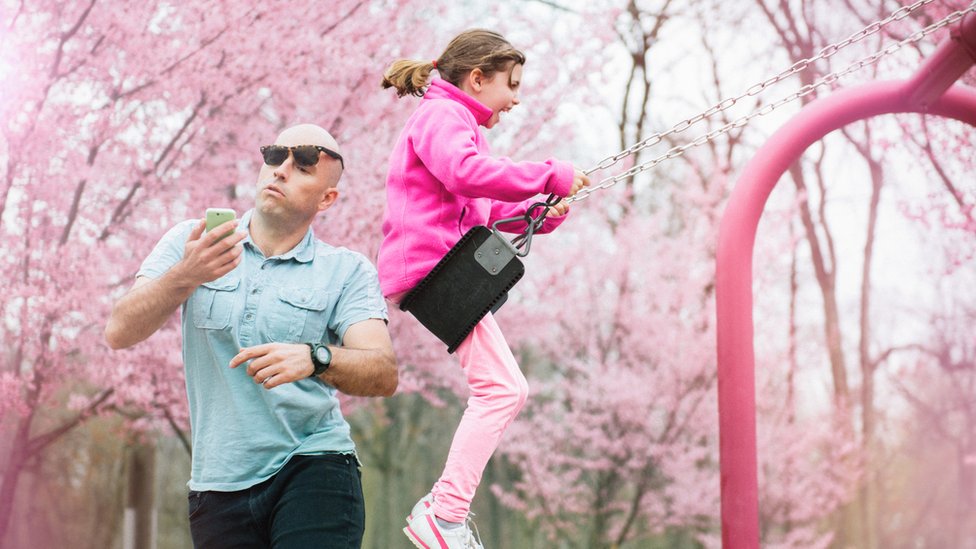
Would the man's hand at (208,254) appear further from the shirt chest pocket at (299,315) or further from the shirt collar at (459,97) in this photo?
the shirt collar at (459,97)

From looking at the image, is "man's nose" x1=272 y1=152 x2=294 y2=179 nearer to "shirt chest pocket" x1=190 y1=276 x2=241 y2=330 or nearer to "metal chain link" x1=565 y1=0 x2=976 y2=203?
"shirt chest pocket" x1=190 y1=276 x2=241 y2=330

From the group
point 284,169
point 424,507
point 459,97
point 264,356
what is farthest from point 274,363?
point 459,97

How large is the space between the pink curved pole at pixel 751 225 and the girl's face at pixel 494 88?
1.27 metres

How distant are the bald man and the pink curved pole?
63.0 inches

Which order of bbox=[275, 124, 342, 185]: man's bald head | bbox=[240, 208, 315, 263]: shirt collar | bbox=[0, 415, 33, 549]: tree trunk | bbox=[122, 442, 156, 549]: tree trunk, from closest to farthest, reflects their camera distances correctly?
bbox=[240, 208, 315, 263]: shirt collar, bbox=[275, 124, 342, 185]: man's bald head, bbox=[0, 415, 33, 549]: tree trunk, bbox=[122, 442, 156, 549]: tree trunk

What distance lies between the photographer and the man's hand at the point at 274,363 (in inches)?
75.9

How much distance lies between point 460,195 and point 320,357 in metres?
0.73

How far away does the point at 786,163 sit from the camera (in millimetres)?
3902

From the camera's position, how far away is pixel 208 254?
199cm

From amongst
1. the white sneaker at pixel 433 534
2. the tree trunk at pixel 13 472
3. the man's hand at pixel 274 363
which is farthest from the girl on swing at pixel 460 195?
the tree trunk at pixel 13 472

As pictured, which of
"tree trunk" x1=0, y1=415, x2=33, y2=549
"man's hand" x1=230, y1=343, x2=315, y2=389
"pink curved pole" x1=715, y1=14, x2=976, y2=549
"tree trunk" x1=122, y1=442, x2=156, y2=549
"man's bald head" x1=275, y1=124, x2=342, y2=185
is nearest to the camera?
"man's hand" x1=230, y1=343, x2=315, y2=389

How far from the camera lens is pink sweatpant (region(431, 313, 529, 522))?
2.49 metres

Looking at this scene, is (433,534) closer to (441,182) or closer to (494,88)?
(441,182)

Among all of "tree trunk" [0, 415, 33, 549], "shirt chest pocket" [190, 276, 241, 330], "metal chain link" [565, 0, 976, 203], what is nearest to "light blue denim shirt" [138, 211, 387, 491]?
"shirt chest pocket" [190, 276, 241, 330]
